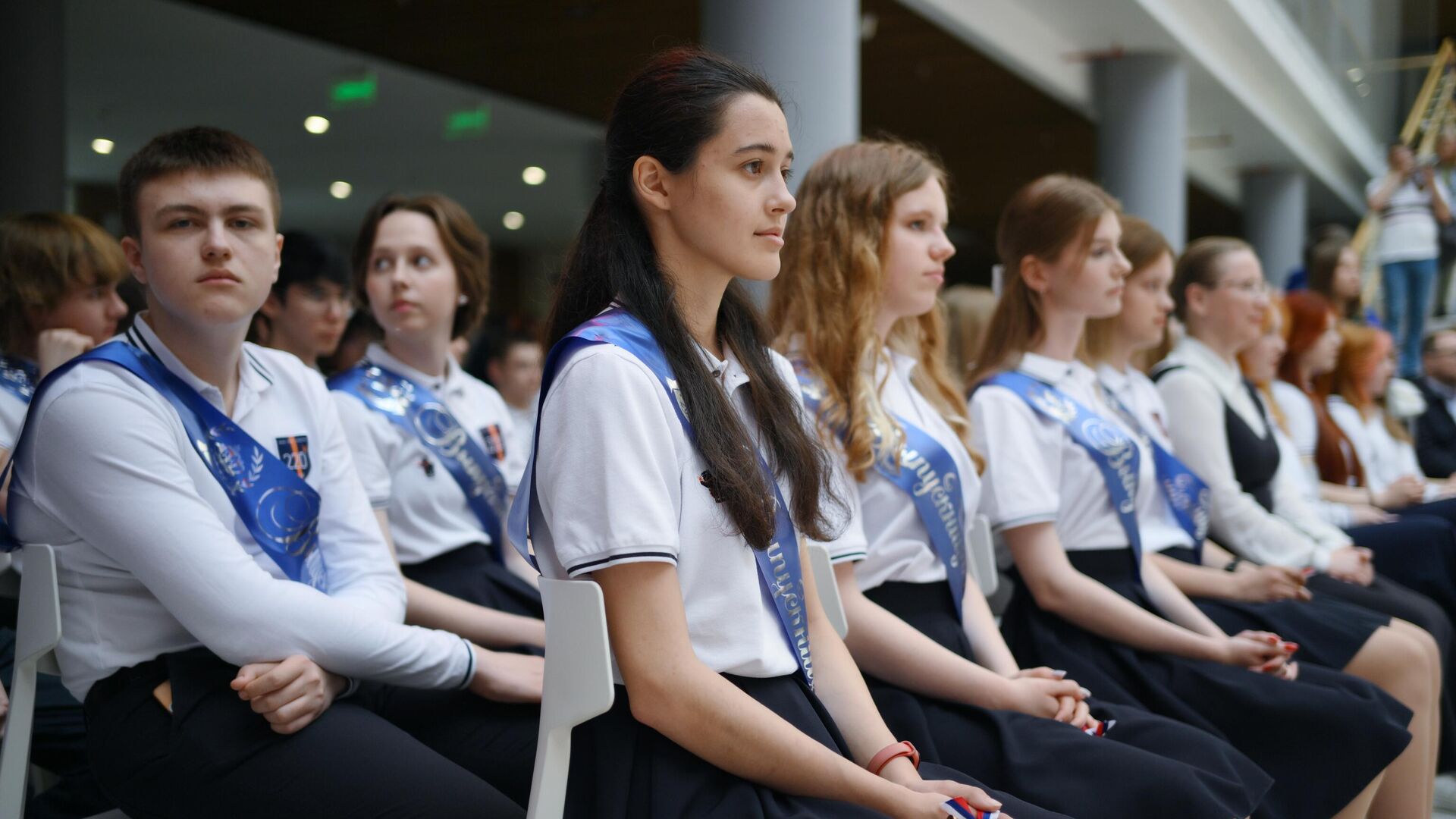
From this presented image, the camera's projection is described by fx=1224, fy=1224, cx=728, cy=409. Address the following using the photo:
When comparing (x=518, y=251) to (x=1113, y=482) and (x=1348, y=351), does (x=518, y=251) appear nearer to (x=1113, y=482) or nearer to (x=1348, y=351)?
(x=1348, y=351)

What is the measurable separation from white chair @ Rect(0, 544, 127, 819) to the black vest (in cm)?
267

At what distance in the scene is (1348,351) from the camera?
15.7ft

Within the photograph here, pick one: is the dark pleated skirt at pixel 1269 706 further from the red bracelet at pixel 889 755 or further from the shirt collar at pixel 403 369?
the shirt collar at pixel 403 369

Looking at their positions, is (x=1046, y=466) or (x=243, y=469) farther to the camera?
(x=1046, y=466)

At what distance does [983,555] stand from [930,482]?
Answer: 42cm

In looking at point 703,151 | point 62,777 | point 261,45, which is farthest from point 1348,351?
point 261,45

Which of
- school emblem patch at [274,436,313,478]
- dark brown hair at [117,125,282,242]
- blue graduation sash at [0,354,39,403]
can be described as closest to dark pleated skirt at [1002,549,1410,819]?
school emblem patch at [274,436,313,478]

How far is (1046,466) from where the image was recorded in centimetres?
248

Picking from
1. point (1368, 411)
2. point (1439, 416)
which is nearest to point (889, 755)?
point (1368, 411)

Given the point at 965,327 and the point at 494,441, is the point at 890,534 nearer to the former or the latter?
the point at 494,441

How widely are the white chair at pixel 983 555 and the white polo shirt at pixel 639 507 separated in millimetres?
1094

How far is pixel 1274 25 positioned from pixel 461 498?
8.31 metres

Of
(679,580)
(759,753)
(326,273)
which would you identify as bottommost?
(759,753)

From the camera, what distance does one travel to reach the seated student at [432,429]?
91.0 inches
